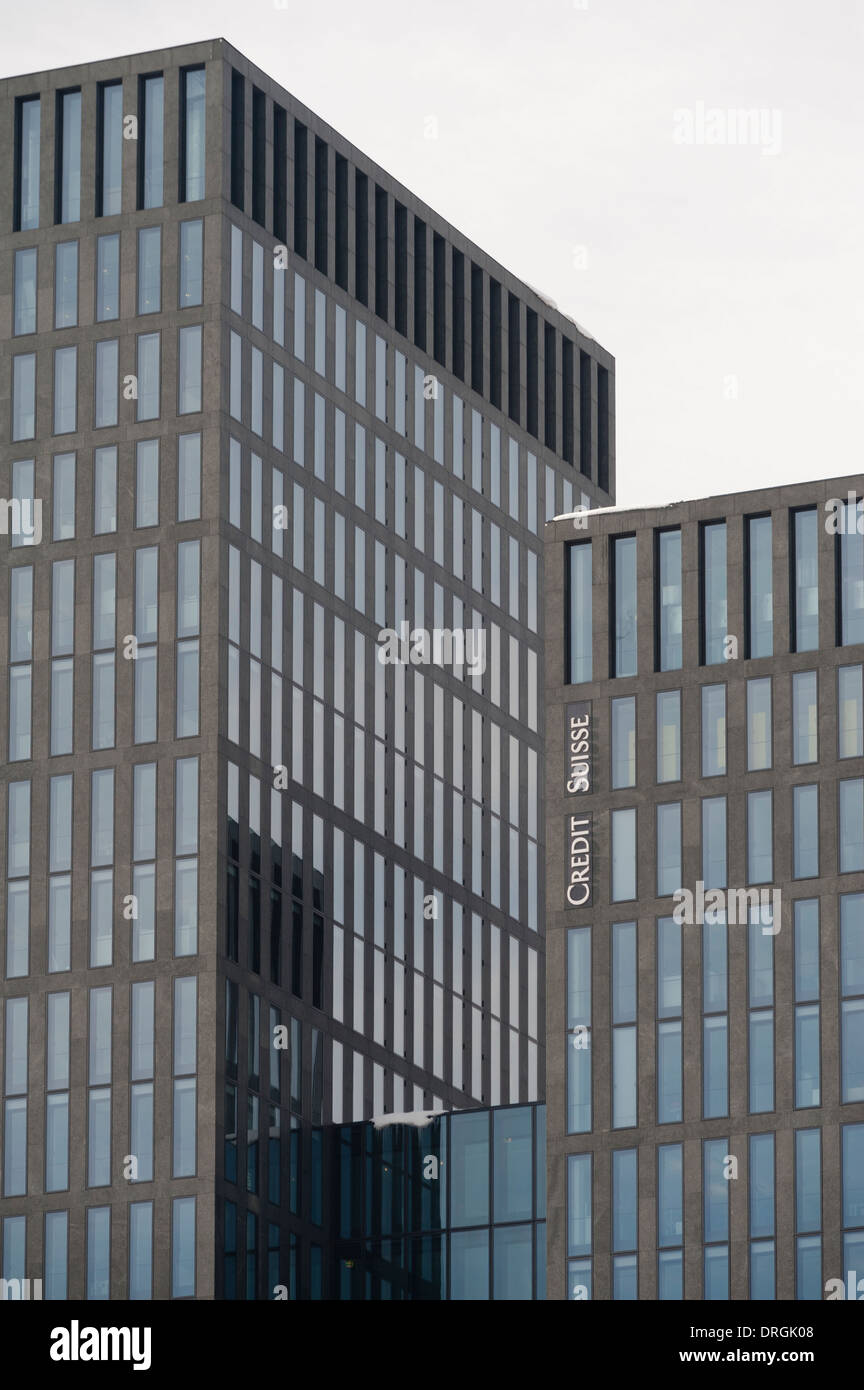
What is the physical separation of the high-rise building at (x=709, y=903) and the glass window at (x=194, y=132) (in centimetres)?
2245

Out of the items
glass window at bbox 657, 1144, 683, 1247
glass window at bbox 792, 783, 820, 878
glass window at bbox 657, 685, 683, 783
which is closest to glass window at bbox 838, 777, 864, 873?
glass window at bbox 792, 783, 820, 878

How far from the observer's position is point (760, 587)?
376 feet

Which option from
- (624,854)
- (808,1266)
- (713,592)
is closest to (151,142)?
→ (713,592)

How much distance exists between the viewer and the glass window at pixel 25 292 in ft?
427

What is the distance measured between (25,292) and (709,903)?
122 ft

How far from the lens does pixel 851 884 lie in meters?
111

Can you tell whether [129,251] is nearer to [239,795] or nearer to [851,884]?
[239,795]

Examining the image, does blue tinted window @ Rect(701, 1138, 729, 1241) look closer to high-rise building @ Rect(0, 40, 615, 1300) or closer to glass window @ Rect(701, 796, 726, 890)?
glass window @ Rect(701, 796, 726, 890)

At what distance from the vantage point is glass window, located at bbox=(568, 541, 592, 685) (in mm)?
116812

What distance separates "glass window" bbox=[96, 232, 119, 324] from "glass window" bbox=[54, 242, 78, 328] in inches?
36.7

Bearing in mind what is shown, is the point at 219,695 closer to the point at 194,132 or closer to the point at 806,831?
the point at 194,132

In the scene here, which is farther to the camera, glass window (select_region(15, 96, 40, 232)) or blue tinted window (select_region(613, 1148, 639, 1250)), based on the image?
glass window (select_region(15, 96, 40, 232))

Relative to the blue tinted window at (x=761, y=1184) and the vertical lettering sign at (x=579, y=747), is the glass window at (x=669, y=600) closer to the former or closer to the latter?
the vertical lettering sign at (x=579, y=747)
